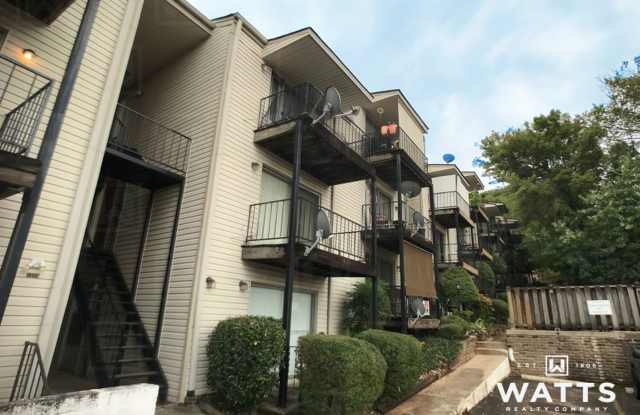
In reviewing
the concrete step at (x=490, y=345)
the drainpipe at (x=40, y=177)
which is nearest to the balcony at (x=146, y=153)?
the drainpipe at (x=40, y=177)

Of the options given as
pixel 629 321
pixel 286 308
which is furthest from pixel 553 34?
pixel 286 308

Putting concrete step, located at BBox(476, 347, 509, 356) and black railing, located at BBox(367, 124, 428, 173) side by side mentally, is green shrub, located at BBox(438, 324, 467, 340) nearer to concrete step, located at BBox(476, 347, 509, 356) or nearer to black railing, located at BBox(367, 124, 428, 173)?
concrete step, located at BBox(476, 347, 509, 356)

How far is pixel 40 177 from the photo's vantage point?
353 centimetres

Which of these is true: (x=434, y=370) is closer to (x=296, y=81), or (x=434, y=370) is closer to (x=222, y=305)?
(x=222, y=305)

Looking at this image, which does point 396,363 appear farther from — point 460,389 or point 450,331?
point 450,331

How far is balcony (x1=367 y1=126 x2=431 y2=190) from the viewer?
488 inches

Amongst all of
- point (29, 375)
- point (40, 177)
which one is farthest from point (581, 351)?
point (40, 177)

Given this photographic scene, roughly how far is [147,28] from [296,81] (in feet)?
14.0

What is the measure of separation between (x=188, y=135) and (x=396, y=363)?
7275 mm

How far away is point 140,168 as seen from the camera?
7.72 m

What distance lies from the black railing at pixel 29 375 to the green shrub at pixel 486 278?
65.5 feet

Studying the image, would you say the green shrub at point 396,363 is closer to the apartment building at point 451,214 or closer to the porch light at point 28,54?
the porch light at point 28,54

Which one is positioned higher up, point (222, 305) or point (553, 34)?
point (553, 34)

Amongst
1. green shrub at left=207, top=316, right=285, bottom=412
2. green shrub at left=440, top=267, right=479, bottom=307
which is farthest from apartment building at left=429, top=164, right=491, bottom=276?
green shrub at left=207, top=316, right=285, bottom=412
